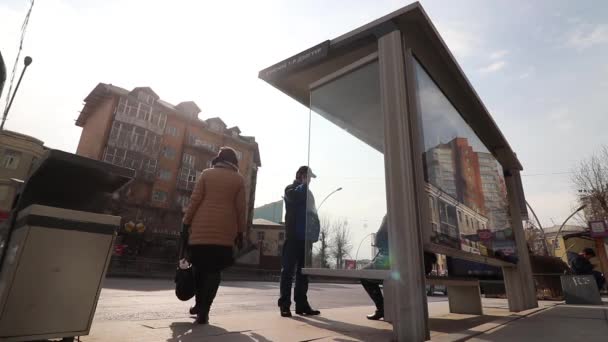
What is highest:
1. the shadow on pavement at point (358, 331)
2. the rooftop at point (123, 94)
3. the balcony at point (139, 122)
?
the rooftop at point (123, 94)

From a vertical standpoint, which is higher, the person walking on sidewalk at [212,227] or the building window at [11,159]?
the building window at [11,159]

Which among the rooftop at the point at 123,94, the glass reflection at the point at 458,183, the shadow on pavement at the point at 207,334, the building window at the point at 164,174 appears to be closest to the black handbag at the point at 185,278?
the shadow on pavement at the point at 207,334

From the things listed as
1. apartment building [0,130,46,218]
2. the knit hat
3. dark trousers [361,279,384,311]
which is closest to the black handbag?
the knit hat

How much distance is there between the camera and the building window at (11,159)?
93.9 feet

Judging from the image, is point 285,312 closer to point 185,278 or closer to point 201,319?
point 201,319

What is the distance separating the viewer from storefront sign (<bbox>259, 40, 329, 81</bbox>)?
3730mm

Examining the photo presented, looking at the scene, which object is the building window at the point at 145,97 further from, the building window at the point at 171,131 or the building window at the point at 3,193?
the building window at the point at 3,193

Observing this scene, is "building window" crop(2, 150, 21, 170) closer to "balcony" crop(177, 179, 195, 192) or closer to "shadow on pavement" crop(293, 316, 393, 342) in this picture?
"balcony" crop(177, 179, 195, 192)

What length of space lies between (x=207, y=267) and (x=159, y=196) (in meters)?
36.3

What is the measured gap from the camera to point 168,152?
38719mm

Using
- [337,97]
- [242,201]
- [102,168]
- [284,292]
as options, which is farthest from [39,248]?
[337,97]

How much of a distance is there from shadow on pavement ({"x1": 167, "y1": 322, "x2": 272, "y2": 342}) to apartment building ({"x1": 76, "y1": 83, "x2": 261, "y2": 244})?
107 ft

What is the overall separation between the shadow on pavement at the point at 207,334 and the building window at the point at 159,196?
36093mm

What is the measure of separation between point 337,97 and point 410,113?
1.35m
